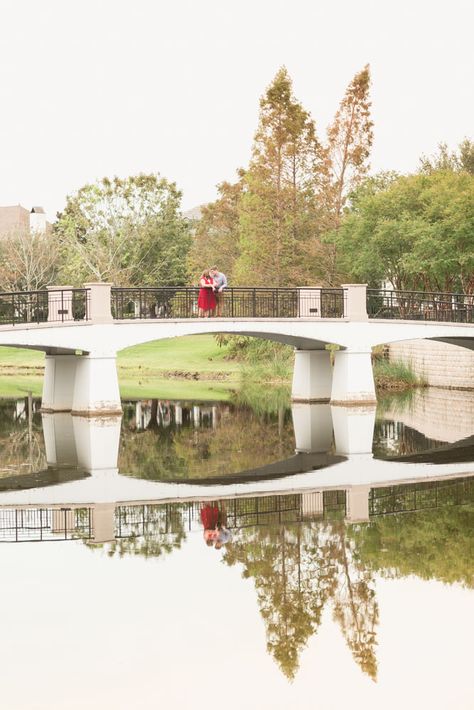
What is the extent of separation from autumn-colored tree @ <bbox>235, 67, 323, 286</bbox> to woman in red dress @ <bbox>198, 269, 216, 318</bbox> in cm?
1713

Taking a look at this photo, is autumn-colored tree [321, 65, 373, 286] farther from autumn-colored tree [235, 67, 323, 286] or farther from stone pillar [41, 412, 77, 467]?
stone pillar [41, 412, 77, 467]

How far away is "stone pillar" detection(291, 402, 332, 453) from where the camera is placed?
2800 centimetres

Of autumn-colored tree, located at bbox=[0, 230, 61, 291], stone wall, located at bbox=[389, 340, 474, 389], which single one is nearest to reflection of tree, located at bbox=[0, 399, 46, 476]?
stone wall, located at bbox=[389, 340, 474, 389]

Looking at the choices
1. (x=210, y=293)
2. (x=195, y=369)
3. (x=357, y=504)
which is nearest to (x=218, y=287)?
(x=210, y=293)

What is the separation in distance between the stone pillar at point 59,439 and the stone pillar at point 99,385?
2.78 feet

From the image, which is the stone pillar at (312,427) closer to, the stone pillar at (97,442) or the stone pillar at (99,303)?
the stone pillar at (97,442)

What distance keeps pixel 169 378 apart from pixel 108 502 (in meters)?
39.0

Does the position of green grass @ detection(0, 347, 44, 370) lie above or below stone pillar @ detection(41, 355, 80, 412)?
below

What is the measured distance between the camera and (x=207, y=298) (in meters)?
36.6

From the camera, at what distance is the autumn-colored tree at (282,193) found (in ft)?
173

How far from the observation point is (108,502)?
778 inches

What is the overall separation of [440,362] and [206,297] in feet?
49.8

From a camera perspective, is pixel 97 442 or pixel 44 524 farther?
pixel 97 442

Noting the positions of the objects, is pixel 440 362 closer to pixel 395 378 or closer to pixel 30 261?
pixel 395 378
